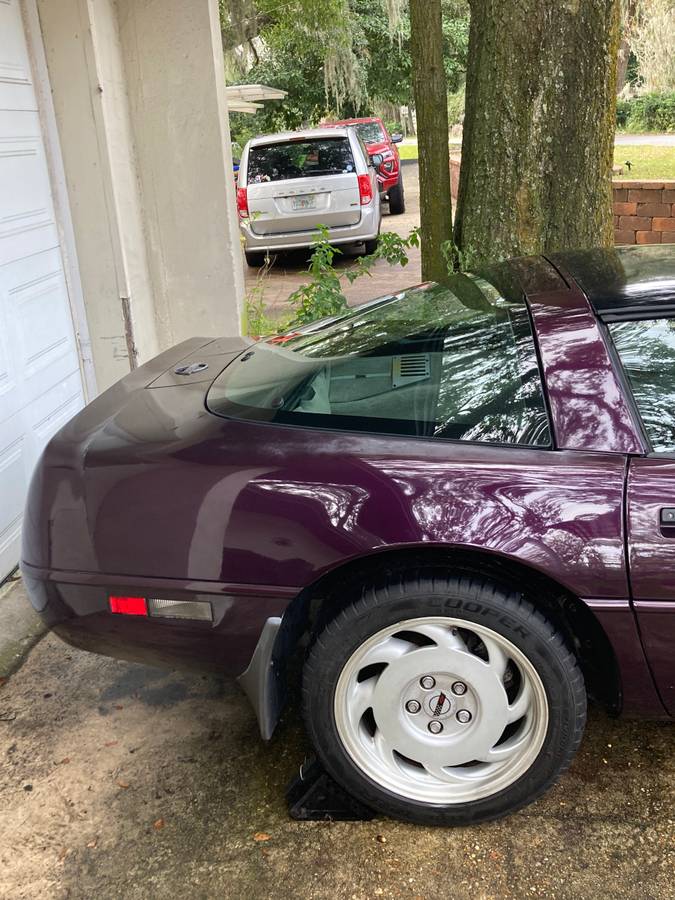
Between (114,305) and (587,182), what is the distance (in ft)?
9.32

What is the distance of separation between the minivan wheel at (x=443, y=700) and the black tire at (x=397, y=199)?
14.5 m

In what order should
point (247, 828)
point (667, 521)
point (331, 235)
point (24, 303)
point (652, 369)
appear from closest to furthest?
point (667, 521) → point (652, 369) → point (247, 828) → point (24, 303) → point (331, 235)

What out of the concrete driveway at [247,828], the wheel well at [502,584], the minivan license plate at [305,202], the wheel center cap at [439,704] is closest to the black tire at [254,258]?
the minivan license plate at [305,202]

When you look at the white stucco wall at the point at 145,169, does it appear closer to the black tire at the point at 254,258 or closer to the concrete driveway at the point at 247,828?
the concrete driveway at the point at 247,828

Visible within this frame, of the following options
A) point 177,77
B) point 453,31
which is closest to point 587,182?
point 177,77

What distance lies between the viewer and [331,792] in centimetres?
256

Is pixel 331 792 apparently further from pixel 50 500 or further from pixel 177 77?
pixel 177 77

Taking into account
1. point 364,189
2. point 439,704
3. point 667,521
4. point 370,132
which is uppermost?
point 370,132

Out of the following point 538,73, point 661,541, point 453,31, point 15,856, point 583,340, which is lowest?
point 15,856

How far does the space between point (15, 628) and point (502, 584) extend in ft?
7.30

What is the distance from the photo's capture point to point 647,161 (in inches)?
626

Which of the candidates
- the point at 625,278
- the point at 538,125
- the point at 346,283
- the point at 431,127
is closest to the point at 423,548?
the point at 625,278

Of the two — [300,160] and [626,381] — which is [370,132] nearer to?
[300,160]

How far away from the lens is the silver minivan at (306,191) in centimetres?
1118
